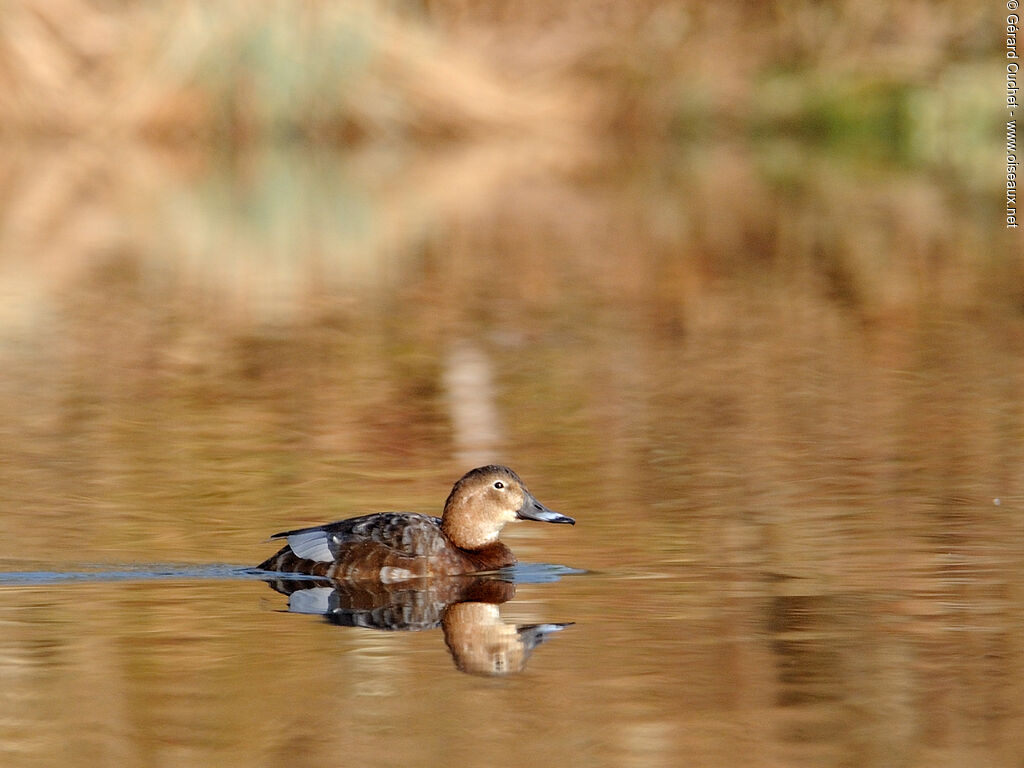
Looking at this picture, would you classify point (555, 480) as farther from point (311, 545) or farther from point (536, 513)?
point (311, 545)

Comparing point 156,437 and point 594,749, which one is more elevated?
point 156,437

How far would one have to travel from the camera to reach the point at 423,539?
5.47 meters

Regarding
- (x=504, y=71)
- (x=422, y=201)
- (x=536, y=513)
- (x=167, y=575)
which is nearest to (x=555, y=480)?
(x=536, y=513)

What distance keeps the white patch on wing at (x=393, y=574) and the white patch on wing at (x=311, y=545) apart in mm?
151

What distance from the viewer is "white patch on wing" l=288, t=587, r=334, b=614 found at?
502 cm

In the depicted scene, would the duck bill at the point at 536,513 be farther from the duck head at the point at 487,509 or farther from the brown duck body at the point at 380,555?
the brown duck body at the point at 380,555

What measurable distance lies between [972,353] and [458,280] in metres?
4.07

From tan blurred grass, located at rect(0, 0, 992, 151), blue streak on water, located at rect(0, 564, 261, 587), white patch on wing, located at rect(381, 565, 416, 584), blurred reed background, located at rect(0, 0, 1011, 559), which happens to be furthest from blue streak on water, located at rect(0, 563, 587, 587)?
tan blurred grass, located at rect(0, 0, 992, 151)

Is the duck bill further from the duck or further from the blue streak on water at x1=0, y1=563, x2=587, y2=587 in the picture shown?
the blue streak on water at x1=0, y1=563, x2=587, y2=587

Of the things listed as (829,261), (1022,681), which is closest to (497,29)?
(829,261)

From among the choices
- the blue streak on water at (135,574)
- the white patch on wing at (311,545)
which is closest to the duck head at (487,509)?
the white patch on wing at (311,545)

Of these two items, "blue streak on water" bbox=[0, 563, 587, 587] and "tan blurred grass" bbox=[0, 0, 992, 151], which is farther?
"tan blurred grass" bbox=[0, 0, 992, 151]

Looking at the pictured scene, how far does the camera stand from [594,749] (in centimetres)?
368

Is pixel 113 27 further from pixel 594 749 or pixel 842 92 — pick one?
pixel 594 749
